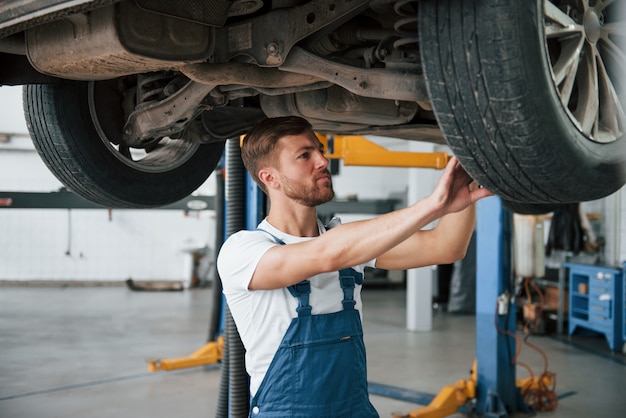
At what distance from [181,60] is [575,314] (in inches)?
253

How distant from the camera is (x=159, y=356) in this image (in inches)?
239

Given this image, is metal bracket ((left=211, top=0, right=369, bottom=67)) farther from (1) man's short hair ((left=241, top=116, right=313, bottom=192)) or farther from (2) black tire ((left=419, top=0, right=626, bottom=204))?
(2) black tire ((left=419, top=0, right=626, bottom=204))

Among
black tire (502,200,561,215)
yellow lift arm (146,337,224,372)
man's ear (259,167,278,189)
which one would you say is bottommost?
yellow lift arm (146,337,224,372)

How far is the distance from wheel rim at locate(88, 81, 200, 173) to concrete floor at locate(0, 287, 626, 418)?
7.49ft

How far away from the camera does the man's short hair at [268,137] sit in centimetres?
200

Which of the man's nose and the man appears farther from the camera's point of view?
the man's nose

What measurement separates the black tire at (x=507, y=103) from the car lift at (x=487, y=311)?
261 cm

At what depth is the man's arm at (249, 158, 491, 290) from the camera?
156 centimetres

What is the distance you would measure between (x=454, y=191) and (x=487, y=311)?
300 cm

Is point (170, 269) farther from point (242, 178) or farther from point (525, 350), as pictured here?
point (242, 178)

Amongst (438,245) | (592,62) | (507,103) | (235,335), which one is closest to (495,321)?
(235,335)

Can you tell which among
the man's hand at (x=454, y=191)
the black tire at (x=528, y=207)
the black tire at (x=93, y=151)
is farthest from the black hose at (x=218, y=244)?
the man's hand at (x=454, y=191)

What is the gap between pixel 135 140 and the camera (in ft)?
8.21

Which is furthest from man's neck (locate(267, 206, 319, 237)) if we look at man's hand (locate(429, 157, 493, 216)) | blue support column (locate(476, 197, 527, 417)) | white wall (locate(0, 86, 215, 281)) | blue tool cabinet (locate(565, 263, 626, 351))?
white wall (locate(0, 86, 215, 281))
